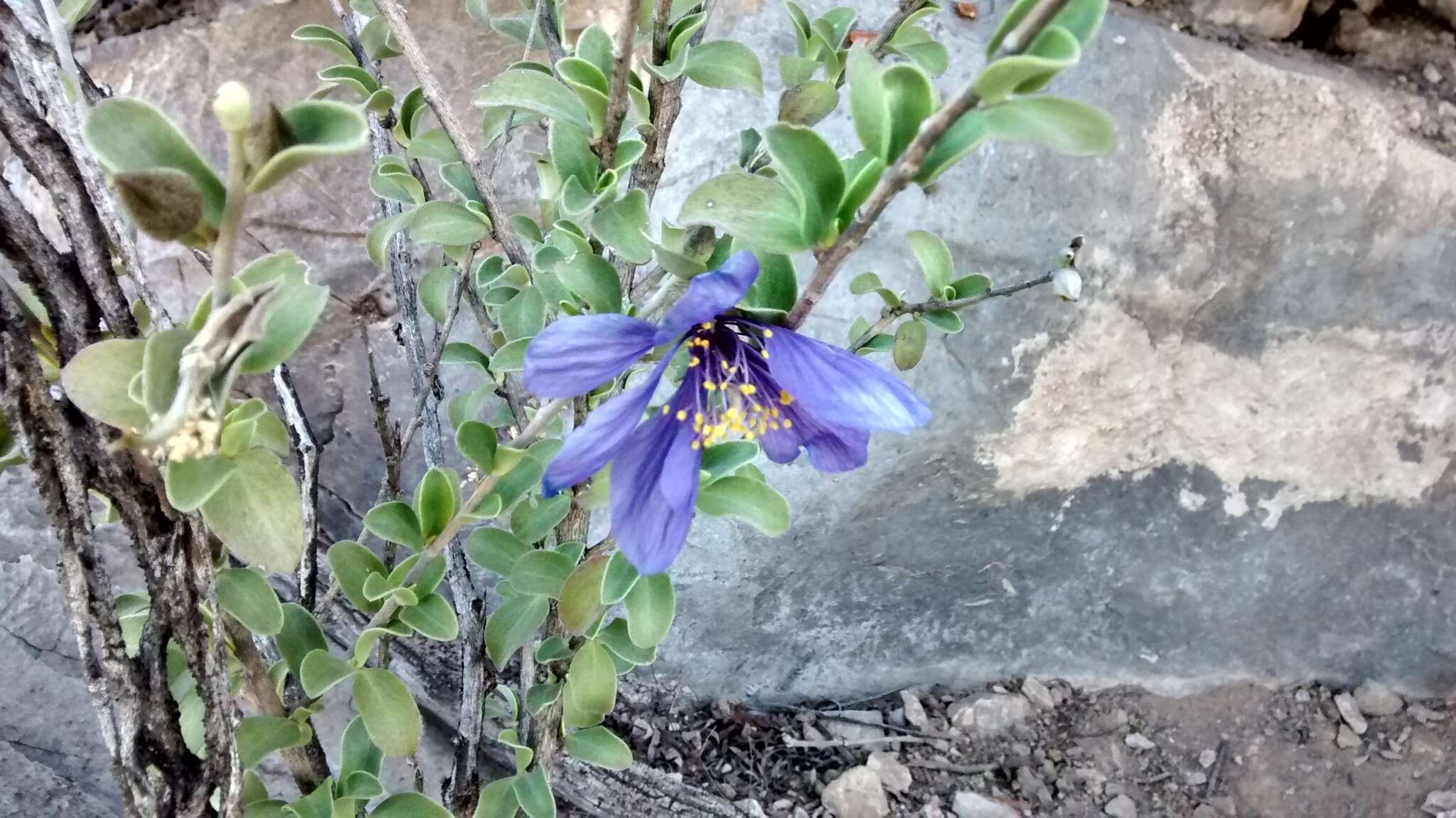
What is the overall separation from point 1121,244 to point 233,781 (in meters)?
1.42

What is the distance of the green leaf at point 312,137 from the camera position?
16.2 inches

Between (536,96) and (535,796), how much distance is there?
0.60 m

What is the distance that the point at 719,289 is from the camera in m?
0.54

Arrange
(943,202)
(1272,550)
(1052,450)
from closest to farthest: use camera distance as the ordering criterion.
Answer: (943,202)
(1052,450)
(1272,550)

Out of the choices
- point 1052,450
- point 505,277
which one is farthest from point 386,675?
point 1052,450

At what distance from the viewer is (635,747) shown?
1619 mm

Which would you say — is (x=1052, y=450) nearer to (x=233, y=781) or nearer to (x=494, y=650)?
(x=494, y=650)

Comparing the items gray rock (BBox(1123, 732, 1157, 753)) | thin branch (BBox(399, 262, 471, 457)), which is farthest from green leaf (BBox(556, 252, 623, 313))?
gray rock (BBox(1123, 732, 1157, 753))

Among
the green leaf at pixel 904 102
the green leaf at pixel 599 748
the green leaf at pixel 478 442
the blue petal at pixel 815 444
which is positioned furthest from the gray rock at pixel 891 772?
the green leaf at pixel 904 102

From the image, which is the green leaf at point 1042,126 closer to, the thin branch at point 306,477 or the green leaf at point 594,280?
the green leaf at point 594,280

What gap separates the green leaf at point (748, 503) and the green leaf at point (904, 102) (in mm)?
294

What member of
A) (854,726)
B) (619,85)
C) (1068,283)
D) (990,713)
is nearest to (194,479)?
(619,85)

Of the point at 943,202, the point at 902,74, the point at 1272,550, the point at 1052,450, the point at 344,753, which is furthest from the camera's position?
the point at 1272,550

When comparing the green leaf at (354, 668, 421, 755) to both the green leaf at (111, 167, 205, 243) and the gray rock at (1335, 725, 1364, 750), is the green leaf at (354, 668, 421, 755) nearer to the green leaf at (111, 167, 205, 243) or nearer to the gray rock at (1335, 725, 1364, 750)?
the green leaf at (111, 167, 205, 243)
